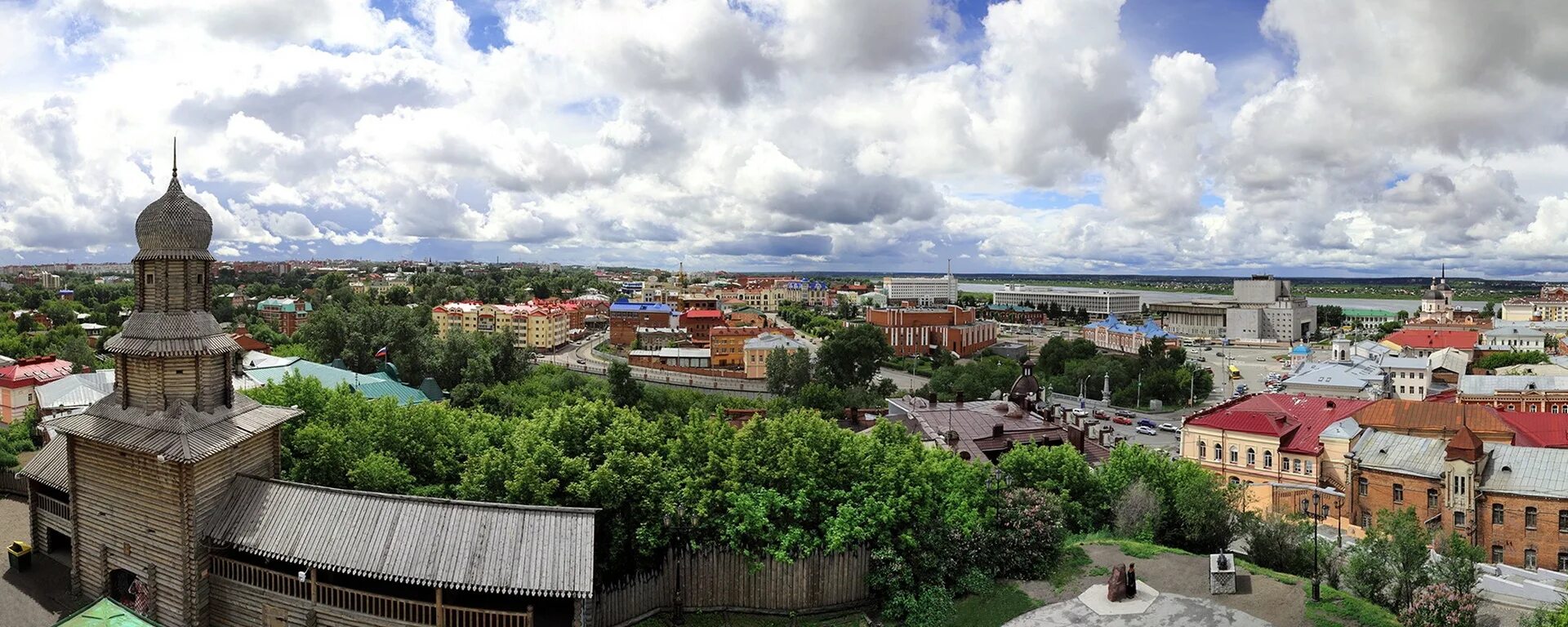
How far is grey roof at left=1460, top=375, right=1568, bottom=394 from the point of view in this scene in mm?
62531

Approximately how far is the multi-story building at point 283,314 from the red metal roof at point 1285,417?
118m

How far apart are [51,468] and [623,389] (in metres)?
44.6

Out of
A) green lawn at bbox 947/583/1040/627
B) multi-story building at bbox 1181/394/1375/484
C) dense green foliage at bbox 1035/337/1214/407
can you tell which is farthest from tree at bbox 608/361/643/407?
dense green foliage at bbox 1035/337/1214/407

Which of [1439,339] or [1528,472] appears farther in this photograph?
[1439,339]

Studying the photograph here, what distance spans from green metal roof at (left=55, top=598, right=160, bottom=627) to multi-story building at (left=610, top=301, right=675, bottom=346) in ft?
352

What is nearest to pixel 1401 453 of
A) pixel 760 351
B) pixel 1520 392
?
pixel 1520 392

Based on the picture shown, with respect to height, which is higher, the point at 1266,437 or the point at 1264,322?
the point at 1266,437

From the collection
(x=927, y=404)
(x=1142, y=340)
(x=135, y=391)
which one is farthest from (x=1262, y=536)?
(x=1142, y=340)

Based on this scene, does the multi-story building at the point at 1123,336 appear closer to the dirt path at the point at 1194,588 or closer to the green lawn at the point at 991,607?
the dirt path at the point at 1194,588

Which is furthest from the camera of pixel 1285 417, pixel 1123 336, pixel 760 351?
pixel 1123 336

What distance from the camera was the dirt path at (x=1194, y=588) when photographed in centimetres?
2055

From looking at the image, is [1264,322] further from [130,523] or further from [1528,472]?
[130,523]

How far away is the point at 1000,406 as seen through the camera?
45.1 m

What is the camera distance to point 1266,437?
44969mm
